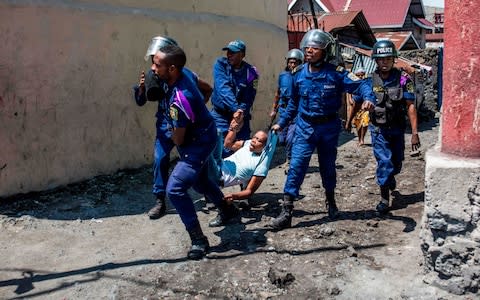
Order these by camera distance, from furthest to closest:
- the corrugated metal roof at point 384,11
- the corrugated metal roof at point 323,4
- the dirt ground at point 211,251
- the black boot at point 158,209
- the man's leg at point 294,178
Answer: the corrugated metal roof at point 384,11 < the corrugated metal roof at point 323,4 < the black boot at point 158,209 < the man's leg at point 294,178 < the dirt ground at point 211,251

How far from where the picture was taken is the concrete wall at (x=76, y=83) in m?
5.46

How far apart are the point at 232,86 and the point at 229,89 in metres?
0.13

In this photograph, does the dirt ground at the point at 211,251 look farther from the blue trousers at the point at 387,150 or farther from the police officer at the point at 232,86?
the police officer at the point at 232,86

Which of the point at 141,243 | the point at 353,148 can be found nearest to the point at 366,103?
the point at 141,243

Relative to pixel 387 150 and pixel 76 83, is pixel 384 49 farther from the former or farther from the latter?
pixel 76 83

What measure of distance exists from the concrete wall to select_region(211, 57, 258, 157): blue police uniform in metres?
1.63

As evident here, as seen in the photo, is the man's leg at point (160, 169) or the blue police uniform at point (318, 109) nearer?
the blue police uniform at point (318, 109)

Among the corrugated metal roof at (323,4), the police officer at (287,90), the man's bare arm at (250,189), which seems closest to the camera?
the man's bare arm at (250,189)

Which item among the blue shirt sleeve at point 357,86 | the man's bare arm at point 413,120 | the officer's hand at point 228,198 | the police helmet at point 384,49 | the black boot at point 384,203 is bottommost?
the black boot at point 384,203

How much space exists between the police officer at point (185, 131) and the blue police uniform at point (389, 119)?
1864 mm

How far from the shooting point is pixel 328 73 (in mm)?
4660

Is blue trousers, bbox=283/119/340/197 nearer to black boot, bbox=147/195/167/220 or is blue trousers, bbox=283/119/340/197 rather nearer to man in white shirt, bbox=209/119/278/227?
man in white shirt, bbox=209/119/278/227

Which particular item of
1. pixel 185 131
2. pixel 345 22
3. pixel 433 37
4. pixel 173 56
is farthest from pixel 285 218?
pixel 433 37

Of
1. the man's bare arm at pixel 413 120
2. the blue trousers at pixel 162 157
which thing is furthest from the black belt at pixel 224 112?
the man's bare arm at pixel 413 120
